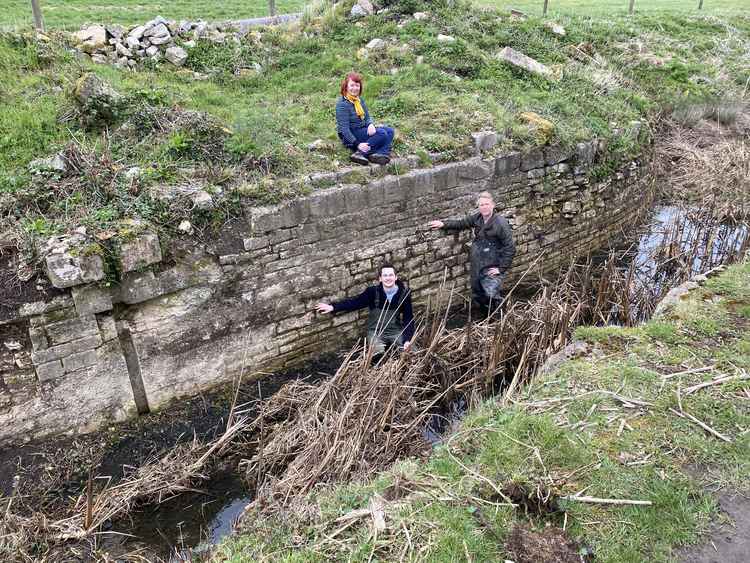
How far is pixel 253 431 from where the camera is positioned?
5852 mm

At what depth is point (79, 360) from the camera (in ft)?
18.0

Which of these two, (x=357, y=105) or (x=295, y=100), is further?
(x=295, y=100)

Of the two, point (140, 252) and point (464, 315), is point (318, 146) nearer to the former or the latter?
point (140, 252)

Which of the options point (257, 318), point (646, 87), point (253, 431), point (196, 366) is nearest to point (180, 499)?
point (253, 431)

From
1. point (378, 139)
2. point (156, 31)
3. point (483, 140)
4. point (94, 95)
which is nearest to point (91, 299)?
point (94, 95)

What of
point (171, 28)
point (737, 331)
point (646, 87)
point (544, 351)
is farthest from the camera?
point (646, 87)

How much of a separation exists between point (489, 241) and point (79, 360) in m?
4.98

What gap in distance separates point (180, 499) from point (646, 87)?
12855 millimetres

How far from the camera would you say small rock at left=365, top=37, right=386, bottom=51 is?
10539 millimetres

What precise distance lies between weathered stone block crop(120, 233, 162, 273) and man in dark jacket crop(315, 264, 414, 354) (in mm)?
1999

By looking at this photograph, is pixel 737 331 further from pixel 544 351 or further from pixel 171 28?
pixel 171 28

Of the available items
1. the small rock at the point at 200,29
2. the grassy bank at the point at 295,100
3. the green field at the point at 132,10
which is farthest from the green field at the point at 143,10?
the grassy bank at the point at 295,100

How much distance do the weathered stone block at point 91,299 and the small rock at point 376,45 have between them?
726 centimetres

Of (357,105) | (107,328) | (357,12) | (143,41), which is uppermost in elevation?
(357,12)
